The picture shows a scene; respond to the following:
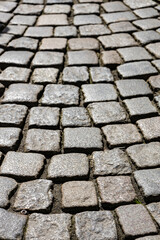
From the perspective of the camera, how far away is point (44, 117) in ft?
9.90

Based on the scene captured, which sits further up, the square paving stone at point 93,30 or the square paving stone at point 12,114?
the square paving stone at point 93,30

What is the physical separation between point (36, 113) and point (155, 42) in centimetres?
187

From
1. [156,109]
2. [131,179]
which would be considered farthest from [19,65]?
[131,179]

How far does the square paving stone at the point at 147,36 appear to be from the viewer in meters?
4.15

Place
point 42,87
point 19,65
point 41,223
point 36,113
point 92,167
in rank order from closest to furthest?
point 41,223 < point 92,167 < point 36,113 < point 42,87 < point 19,65

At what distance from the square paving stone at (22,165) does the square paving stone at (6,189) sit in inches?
2.3

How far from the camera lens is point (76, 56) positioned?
392cm

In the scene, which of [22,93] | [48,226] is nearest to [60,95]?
[22,93]

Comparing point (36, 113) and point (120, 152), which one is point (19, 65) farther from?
point (120, 152)

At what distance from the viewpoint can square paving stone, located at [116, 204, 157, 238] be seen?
6.76 ft

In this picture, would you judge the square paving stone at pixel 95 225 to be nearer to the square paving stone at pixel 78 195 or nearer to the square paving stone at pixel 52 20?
the square paving stone at pixel 78 195

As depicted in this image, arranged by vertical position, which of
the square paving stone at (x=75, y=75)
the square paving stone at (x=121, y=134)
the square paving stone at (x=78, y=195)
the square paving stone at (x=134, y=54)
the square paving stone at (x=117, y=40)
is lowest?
the square paving stone at (x=78, y=195)

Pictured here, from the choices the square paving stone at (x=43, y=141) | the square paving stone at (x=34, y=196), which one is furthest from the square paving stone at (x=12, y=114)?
the square paving stone at (x=34, y=196)

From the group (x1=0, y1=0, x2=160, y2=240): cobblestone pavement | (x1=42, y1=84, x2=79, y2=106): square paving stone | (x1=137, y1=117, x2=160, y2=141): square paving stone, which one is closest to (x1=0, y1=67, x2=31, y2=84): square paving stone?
(x1=0, y1=0, x2=160, y2=240): cobblestone pavement
